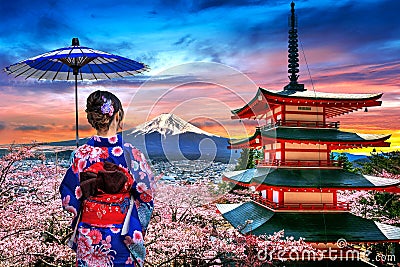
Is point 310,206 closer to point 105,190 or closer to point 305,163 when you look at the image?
point 305,163

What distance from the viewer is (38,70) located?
18.9ft

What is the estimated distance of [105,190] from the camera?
3.08 meters

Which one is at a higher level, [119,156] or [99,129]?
[99,129]

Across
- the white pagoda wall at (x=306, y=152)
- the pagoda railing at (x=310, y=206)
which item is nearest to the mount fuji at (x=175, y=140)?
the pagoda railing at (x=310, y=206)

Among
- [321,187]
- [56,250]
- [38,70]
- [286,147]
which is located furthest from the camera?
[286,147]

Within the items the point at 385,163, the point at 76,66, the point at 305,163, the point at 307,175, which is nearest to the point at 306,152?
the point at 305,163

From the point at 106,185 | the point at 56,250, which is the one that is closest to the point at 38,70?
the point at 56,250

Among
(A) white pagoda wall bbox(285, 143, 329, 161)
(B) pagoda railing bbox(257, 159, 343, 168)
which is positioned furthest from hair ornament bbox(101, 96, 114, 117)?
(A) white pagoda wall bbox(285, 143, 329, 161)

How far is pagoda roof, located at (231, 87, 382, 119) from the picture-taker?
29.3 ft

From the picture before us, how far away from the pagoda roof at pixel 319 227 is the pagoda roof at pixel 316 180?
2.36 feet

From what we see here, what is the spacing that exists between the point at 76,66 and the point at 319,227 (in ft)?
19.6

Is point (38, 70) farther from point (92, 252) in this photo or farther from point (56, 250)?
point (92, 252)

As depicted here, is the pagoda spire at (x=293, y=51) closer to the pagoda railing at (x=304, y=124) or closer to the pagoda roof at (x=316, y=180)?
the pagoda railing at (x=304, y=124)

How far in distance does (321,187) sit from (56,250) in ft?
17.6
